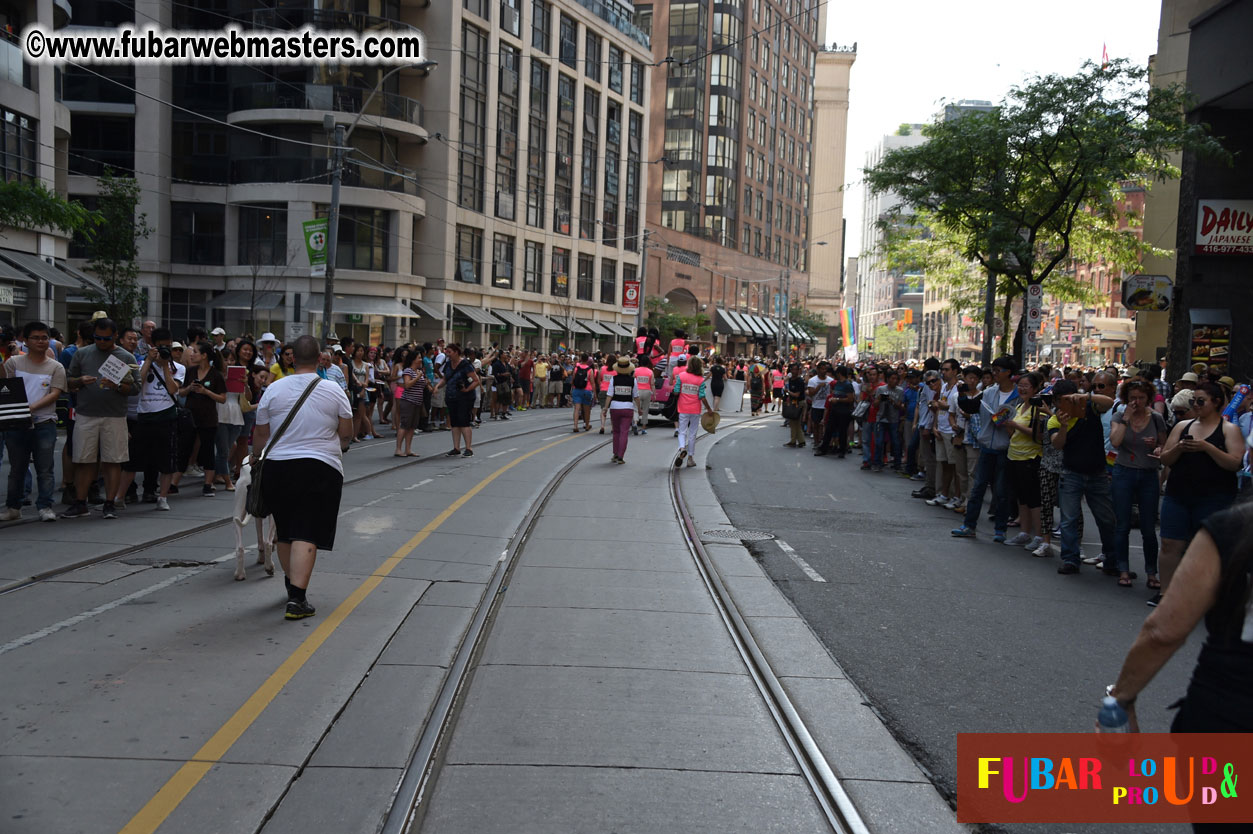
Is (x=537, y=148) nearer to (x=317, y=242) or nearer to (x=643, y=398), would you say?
(x=317, y=242)

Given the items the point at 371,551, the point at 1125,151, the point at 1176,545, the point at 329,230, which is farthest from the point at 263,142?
the point at 1176,545

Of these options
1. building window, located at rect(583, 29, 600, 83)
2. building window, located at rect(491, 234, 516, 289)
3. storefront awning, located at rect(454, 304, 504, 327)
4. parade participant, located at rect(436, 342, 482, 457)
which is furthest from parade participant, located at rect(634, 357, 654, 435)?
building window, located at rect(583, 29, 600, 83)

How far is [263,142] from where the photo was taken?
42844 millimetres

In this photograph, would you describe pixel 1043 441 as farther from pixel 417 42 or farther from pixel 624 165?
pixel 624 165

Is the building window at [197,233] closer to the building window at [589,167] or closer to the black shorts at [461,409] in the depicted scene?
the building window at [589,167]

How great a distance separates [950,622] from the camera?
7.92 meters

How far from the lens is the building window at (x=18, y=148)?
27.3 m

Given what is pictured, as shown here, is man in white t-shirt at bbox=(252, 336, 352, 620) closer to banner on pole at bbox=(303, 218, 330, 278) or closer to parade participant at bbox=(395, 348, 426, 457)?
parade participant at bbox=(395, 348, 426, 457)

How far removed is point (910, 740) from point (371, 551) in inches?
220

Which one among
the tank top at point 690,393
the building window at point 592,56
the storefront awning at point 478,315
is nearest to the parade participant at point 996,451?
the tank top at point 690,393

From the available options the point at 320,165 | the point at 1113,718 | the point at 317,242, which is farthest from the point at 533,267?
the point at 1113,718

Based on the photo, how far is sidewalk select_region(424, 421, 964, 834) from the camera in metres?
4.37

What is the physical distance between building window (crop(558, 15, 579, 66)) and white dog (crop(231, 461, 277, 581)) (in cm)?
5149

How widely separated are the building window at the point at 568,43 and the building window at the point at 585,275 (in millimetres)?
10661
